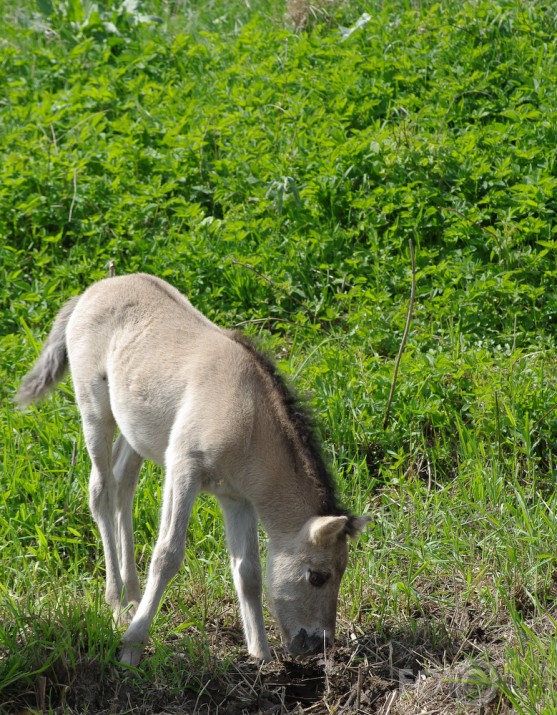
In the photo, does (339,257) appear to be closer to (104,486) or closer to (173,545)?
(104,486)

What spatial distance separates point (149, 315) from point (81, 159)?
152 inches

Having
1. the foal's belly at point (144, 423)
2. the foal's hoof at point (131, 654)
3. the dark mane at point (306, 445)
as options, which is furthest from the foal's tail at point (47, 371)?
the foal's hoof at point (131, 654)

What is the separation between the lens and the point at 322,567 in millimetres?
4828

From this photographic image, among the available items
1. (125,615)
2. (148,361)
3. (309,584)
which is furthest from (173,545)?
(148,361)

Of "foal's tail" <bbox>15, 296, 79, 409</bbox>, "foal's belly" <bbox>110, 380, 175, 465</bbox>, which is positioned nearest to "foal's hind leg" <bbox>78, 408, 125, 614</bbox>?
"foal's belly" <bbox>110, 380, 175, 465</bbox>

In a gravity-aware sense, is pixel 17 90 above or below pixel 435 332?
above

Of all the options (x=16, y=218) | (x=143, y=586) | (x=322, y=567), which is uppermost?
(x=16, y=218)

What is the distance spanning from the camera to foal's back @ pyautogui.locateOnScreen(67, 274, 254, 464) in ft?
16.8

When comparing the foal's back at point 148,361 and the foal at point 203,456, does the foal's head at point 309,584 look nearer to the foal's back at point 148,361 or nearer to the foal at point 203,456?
the foal at point 203,456

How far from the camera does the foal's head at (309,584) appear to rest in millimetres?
4824

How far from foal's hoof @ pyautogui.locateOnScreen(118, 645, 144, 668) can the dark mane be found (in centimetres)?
110

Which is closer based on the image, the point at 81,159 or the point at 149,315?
the point at 149,315

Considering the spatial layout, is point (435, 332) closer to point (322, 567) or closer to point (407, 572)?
point (407, 572)

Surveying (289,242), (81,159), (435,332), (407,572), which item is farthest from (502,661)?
(81,159)
